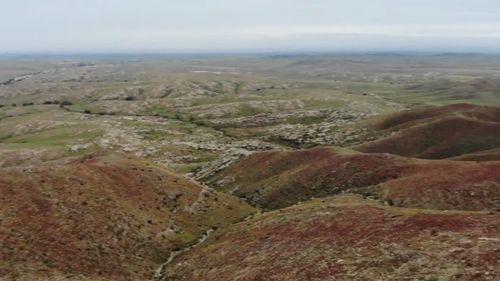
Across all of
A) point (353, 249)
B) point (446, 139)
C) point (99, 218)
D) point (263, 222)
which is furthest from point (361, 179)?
point (446, 139)

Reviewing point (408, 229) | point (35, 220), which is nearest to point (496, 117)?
point (408, 229)

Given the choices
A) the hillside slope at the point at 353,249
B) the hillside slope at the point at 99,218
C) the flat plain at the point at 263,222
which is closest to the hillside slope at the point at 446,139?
the flat plain at the point at 263,222

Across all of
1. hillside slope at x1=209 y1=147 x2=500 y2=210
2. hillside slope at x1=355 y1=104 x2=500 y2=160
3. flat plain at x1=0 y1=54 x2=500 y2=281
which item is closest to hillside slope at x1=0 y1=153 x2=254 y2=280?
flat plain at x1=0 y1=54 x2=500 y2=281

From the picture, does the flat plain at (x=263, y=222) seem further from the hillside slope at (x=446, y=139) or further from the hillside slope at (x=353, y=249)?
the hillside slope at (x=446, y=139)

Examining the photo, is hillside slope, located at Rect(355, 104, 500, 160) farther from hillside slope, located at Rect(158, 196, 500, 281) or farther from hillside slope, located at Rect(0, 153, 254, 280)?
hillside slope, located at Rect(158, 196, 500, 281)

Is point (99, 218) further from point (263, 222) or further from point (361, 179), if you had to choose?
point (361, 179)
